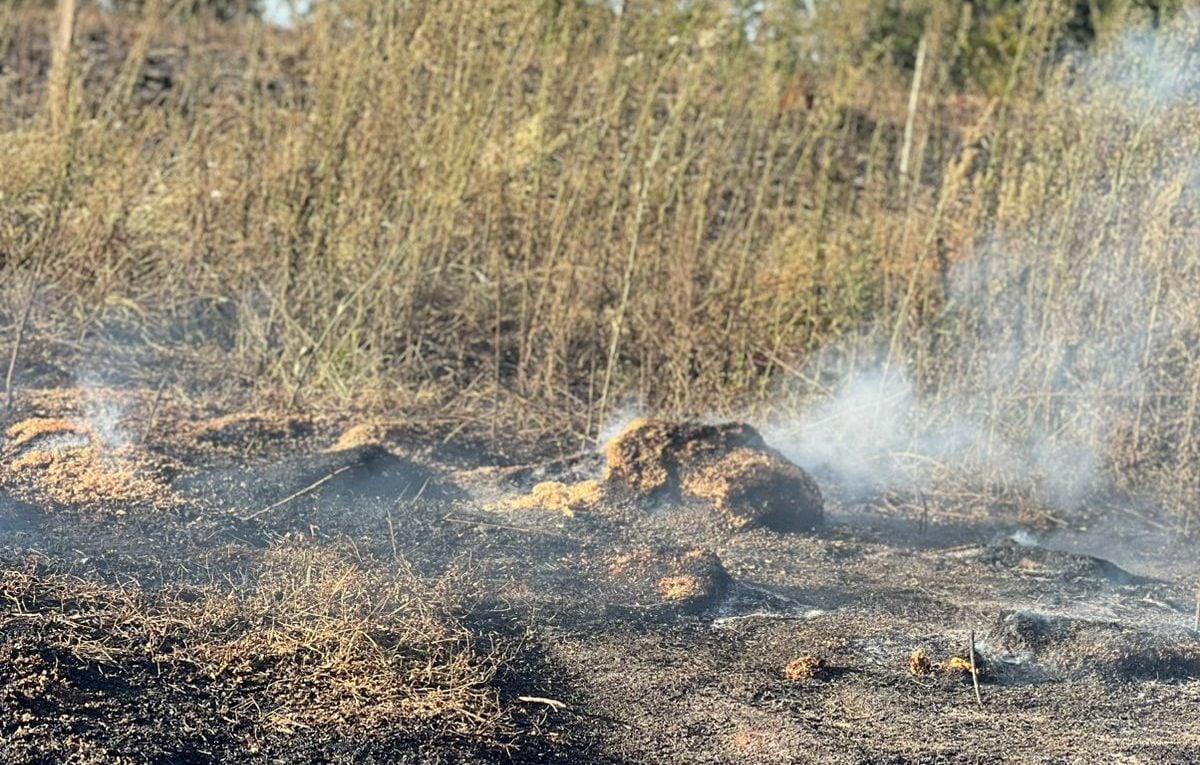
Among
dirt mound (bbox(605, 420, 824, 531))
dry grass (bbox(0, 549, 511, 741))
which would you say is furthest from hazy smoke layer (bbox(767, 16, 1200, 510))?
dry grass (bbox(0, 549, 511, 741))

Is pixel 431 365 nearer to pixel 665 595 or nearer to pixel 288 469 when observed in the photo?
pixel 288 469

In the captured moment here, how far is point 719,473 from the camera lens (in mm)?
4434

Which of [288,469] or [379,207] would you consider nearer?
[288,469]

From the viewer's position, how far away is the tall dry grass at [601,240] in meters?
5.54

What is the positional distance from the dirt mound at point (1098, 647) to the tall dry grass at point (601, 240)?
208cm

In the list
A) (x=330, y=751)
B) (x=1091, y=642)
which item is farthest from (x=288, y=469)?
(x=1091, y=642)

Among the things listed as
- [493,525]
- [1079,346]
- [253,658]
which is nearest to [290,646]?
[253,658]

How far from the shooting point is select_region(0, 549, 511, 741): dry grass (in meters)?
2.77

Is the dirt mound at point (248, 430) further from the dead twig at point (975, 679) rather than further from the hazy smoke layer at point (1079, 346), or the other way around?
the dead twig at point (975, 679)

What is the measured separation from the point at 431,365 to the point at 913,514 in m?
2.06

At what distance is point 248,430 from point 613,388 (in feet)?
5.04

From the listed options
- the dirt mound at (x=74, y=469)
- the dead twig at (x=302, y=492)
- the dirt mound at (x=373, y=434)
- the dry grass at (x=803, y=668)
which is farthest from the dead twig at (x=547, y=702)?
the dirt mound at (x=373, y=434)

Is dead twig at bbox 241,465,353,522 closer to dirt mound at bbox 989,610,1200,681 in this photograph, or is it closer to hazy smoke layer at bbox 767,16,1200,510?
hazy smoke layer at bbox 767,16,1200,510

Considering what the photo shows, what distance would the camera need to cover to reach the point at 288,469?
4.48 metres
